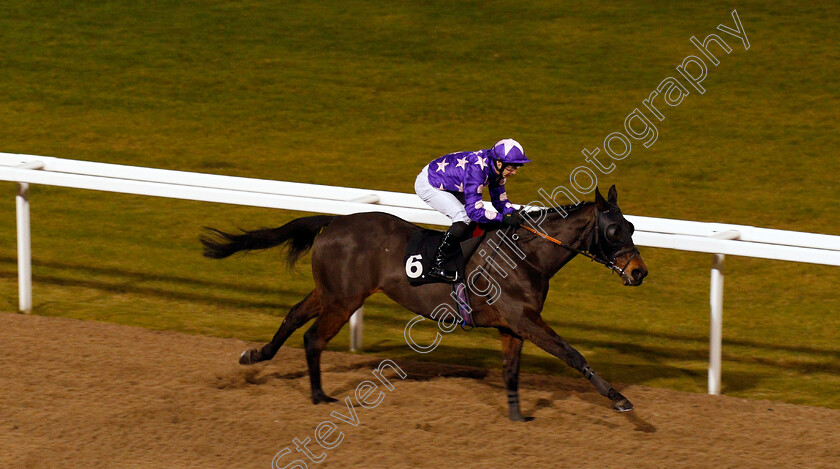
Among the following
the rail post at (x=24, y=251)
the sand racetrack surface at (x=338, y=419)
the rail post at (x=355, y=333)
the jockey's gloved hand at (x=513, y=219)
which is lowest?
the sand racetrack surface at (x=338, y=419)

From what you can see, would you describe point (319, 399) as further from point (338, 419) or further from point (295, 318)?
point (295, 318)

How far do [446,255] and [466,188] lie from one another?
0.36m

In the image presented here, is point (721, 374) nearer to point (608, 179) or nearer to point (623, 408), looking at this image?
point (623, 408)

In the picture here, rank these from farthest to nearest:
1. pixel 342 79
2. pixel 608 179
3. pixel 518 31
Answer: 1. pixel 518 31
2. pixel 342 79
3. pixel 608 179

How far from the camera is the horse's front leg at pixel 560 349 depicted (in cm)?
521

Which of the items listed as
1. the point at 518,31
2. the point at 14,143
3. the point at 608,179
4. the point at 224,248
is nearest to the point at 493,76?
the point at 518,31

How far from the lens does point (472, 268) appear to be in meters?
5.61

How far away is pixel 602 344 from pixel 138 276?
11.4 feet

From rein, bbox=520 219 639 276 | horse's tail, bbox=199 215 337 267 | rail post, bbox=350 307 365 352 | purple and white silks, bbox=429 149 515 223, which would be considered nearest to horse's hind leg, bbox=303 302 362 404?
horse's tail, bbox=199 215 337 267

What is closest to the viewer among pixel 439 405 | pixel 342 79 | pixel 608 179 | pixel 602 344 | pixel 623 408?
pixel 623 408

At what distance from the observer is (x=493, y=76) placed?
12.9 metres

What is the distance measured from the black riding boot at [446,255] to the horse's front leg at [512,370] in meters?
0.43

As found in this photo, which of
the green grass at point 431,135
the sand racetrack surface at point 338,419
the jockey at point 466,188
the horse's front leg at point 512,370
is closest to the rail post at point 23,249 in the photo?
the green grass at point 431,135

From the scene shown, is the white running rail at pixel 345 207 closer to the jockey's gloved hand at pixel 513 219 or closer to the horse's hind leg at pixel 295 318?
the horse's hind leg at pixel 295 318
